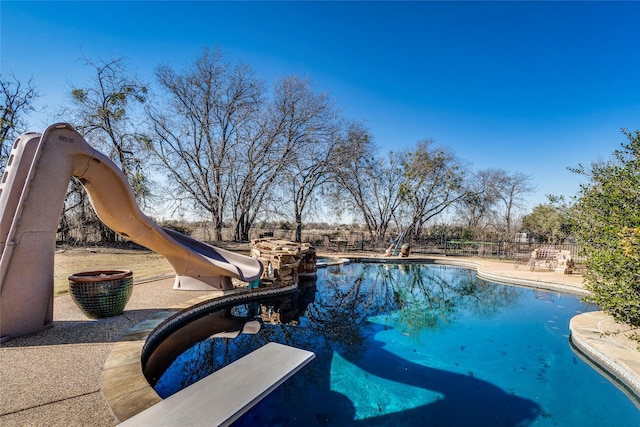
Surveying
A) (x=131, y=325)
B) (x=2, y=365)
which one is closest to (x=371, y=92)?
(x=131, y=325)

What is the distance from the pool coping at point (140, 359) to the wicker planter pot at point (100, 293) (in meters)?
0.53

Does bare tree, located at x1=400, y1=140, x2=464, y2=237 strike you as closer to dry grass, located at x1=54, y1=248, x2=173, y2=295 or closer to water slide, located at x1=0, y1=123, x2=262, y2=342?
dry grass, located at x1=54, y1=248, x2=173, y2=295

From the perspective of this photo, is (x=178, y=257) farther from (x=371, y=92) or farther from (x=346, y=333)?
(x=371, y=92)

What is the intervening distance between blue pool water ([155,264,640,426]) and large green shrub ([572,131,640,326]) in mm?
1038

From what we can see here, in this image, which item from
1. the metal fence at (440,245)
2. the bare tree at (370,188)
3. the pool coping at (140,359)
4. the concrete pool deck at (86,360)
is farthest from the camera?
the bare tree at (370,188)

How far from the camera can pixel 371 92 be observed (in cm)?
1570

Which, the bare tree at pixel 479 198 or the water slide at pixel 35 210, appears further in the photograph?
the bare tree at pixel 479 198

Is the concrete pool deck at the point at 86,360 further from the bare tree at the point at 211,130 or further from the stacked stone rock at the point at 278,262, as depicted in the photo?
the bare tree at the point at 211,130

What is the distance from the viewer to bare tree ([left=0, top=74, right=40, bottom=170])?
1237 centimetres

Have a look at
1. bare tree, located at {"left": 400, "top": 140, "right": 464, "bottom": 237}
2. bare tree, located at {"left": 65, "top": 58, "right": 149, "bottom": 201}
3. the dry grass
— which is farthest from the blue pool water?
bare tree, located at {"left": 400, "top": 140, "right": 464, "bottom": 237}

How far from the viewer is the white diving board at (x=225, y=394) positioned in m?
1.50

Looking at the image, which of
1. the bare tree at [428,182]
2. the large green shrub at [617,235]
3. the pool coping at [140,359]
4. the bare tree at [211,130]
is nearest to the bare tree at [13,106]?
the bare tree at [211,130]

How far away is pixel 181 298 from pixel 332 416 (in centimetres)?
353

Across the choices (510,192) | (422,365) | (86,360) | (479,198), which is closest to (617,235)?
(422,365)
